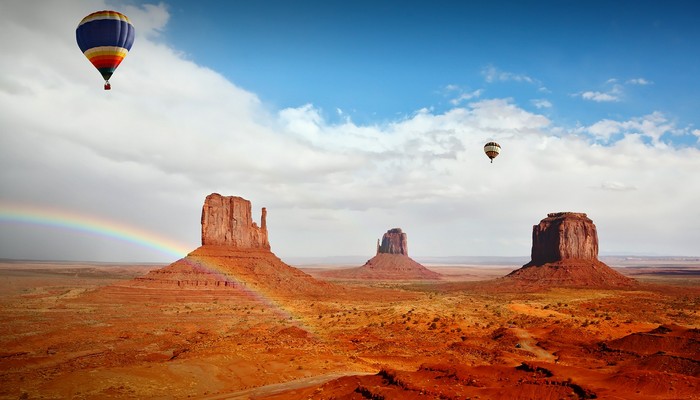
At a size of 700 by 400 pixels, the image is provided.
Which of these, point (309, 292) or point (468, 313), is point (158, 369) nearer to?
point (468, 313)

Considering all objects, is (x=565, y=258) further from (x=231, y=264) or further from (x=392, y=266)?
(x=231, y=264)

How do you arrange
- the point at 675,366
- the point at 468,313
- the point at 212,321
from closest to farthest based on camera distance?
the point at 675,366 < the point at 212,321 < the point at 468,313

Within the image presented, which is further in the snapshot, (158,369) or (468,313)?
(468,313)

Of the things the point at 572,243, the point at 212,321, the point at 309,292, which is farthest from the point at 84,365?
the point at 572,243

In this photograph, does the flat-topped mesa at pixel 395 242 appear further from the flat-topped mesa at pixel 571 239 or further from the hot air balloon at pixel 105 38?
the hot air balloon at pixel 105 38

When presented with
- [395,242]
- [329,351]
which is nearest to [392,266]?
[395,242]

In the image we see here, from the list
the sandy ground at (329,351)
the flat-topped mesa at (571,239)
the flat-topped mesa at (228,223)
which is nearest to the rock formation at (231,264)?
the flat-topped mesa at (228,223)

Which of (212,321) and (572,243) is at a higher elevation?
(572,243)
